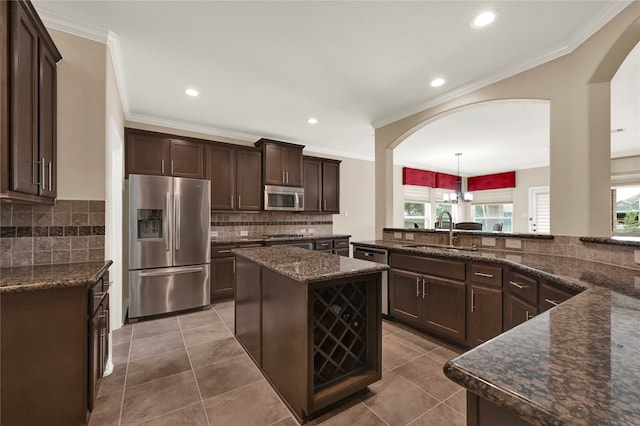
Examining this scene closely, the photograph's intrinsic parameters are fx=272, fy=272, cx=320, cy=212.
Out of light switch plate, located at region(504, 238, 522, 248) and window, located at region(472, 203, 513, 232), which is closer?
light switch plate, located at region(504, 238, 522, 248)

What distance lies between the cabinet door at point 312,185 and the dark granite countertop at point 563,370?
4.47m

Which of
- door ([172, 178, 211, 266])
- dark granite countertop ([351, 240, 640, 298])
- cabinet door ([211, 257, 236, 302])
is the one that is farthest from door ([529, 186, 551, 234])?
door ([172, 178, 211, 266])

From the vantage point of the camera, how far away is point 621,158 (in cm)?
587

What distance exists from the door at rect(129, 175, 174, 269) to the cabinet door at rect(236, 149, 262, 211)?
3.72 feet

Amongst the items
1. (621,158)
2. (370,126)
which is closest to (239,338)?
(370,126)

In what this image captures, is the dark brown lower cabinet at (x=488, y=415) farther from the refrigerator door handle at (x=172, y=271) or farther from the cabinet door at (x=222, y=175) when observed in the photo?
the cabinet door at (x=222, y=175)

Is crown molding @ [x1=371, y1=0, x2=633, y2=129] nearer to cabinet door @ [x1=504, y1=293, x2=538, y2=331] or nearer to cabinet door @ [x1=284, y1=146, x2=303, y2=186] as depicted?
cabinet door @ [x1=284, y1=146, x2=303, y2=186]

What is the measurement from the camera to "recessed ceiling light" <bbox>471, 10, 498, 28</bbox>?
1968 millimetres

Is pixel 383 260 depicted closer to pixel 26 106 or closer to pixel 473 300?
pixel 473 300

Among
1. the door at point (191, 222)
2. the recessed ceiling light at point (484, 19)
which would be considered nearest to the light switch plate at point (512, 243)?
the recessed ceiling light at point (484, 19)

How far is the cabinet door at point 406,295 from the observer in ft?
9.41

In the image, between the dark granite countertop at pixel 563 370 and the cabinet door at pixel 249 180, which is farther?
the cabinet door at pixel 249 180

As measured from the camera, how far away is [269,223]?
509 centimetres

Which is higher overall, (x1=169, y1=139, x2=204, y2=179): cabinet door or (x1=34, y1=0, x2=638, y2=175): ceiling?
(x1=34, y1=0, x2=638, y2=175): ceiling
